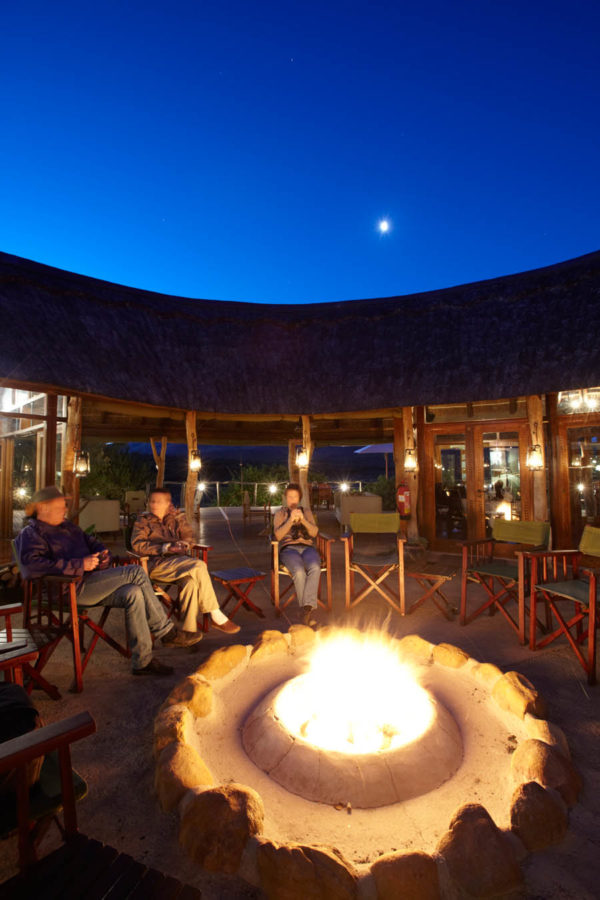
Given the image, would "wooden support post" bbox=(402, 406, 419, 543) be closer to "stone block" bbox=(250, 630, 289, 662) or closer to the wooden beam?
"stone block" bbox=(250, 630, 289, 662)

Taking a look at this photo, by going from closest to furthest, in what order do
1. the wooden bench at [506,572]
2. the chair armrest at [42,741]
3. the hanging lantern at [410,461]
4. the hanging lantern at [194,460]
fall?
1. the chair armrest at [42,741]
2. the wooden bench at [506,572]
3. the hanging lantern at [410,461]
4. the hanging lantern at [194,460]

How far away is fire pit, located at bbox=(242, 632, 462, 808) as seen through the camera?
2131mm

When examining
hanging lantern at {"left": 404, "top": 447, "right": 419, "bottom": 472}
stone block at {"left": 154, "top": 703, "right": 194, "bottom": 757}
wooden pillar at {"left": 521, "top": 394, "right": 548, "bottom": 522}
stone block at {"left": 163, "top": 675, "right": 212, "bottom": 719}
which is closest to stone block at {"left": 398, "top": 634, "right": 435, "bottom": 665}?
stone block at {"left": 163, "top": 675, "right": 212, "bottom": 719}

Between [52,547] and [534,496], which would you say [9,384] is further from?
[534,496]

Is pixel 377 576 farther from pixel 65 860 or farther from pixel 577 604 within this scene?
pixel 65 860

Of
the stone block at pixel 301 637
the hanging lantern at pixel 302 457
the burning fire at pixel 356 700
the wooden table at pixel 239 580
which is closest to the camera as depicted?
the burning fire at pixel 356 700

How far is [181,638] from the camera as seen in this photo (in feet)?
12.4

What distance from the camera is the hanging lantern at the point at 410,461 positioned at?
332 inches

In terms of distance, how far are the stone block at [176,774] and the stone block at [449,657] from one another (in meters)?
1.85

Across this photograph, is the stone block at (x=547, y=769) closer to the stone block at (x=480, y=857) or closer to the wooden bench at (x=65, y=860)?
the stone block at (x=480, y=857)

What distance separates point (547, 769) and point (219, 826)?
59.4 inches

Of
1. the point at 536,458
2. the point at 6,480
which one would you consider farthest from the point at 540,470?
the point at 6,480

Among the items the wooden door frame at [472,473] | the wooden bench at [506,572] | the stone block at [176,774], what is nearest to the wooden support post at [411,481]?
the wooden door frame at [472,473]

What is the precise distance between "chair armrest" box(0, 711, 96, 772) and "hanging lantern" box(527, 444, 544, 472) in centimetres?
748
